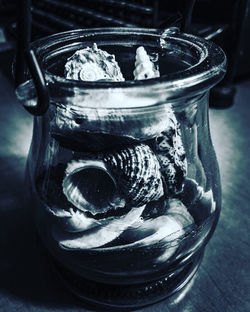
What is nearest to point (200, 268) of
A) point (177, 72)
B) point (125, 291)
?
point (125, 291)

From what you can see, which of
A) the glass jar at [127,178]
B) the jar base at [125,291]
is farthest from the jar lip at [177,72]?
the jar base at [125,291]

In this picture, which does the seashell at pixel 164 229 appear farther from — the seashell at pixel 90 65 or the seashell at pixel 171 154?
the seashell at pixel 90 65

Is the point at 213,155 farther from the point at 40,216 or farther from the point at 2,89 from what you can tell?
the point at 2,89

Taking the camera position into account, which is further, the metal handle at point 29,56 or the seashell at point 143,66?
the seashell at point 143,66

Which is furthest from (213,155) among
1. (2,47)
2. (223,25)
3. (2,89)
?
(2,47)

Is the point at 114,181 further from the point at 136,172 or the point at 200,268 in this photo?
the point at 200,268

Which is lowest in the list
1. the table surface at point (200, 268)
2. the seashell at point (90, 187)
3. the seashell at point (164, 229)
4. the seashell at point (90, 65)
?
the table surface at point (200, 268)

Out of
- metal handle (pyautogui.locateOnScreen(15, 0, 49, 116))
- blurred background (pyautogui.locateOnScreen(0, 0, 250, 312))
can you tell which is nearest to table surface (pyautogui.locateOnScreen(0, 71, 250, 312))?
blurred background (pyautogui.locateOnScreen(0, 0, 250, 312))
